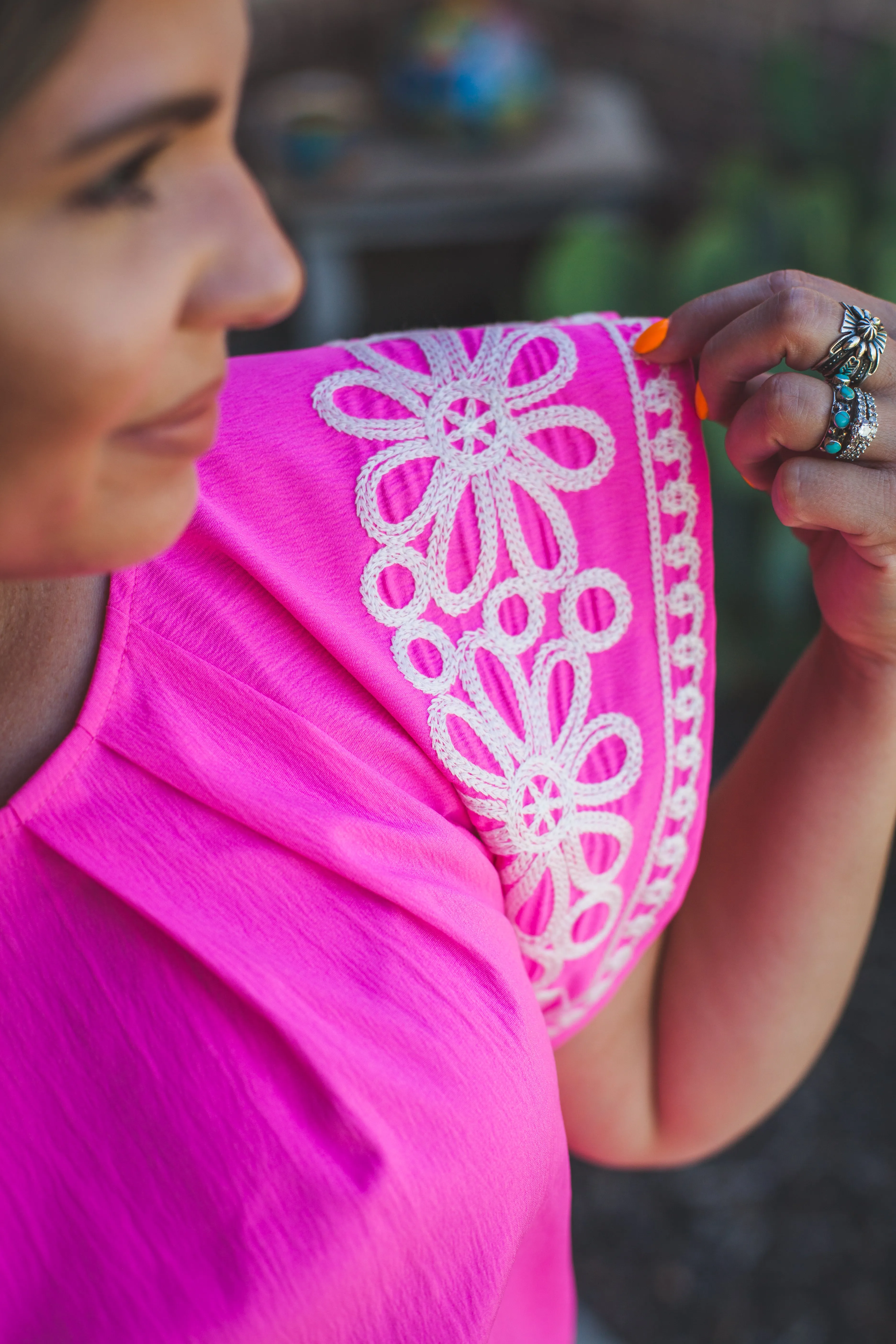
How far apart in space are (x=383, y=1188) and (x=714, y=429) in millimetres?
1441

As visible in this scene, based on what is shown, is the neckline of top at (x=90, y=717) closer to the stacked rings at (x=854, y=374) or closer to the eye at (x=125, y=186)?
the eye at (x=125, y=186)

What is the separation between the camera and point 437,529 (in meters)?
0.70

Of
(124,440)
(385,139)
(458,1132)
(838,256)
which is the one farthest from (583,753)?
(385,139)

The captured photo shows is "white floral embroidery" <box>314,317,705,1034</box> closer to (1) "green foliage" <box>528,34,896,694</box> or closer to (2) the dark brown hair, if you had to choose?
(2) the dark brown hair

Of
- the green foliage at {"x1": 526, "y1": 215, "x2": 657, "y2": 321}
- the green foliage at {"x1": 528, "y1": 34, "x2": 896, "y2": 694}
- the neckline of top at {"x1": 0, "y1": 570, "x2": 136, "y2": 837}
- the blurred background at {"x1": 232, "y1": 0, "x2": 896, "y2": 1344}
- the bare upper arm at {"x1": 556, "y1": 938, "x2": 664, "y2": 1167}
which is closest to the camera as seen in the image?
the neckline of top at {"x1": 0, "y1": 570, "x2": 136, "y2": 837}

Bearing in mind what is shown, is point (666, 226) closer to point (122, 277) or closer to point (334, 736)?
point (334, 736)

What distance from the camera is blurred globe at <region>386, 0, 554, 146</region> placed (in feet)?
8.96

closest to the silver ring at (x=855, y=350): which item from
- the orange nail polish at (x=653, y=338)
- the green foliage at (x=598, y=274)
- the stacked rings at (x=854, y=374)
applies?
the stacked rings at (x=854, y=374)

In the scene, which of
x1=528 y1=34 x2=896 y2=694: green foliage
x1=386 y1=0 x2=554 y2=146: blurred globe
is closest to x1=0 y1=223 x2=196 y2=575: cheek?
x1=528 y1=34 x2=896 y2=694: green foliage

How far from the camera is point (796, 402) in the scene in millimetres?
638

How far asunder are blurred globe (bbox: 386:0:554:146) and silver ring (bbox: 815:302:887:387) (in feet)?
7.88

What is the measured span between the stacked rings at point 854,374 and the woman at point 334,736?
0.01 meters

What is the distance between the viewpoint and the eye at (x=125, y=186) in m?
0.44

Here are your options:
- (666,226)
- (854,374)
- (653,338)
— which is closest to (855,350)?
(854,374)
